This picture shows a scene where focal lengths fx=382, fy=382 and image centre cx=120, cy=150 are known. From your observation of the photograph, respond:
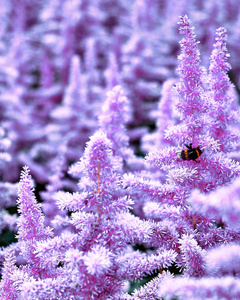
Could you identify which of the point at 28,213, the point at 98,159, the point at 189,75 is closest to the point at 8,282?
the point at 28,213

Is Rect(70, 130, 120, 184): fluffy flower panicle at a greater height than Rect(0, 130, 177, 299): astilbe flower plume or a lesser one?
greater

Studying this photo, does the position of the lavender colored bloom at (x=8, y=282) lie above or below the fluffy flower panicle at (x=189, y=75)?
below

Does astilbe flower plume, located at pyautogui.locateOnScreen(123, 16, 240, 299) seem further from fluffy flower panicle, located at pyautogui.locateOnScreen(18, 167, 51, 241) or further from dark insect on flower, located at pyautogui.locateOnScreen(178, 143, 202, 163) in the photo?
fluffy flower panicle, located at pyautogui.locateOnScreen(18, 167, 51, 241)

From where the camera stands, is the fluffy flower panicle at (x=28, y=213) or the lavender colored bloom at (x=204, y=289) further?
the fluffy flower panicle at (x=28, y=213)

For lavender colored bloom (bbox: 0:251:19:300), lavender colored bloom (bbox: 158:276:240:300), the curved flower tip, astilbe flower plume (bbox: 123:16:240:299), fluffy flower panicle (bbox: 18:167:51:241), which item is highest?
astilbe flower plume (bbox: 123:16:240:299)

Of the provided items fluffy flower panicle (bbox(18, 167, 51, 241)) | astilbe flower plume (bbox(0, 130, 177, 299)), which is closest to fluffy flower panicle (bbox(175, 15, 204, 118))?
astilbe flower plume (bbox(0, 130, 177, 299))

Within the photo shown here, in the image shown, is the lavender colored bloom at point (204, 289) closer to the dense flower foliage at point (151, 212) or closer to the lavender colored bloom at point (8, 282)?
the dense flower foliage at point (151, 212)

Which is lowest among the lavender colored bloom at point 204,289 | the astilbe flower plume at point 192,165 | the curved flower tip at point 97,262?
the lavender colored bloom at point 204,289

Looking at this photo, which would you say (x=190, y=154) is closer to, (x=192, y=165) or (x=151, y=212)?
(x=192, y=165)

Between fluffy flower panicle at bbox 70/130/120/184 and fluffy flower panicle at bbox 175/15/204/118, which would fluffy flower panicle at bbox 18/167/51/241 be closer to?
fluffy flower panicle at bbox 70/130/120/184

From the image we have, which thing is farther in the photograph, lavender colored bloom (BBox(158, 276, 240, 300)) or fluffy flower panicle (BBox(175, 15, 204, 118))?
fluffy flower panicle (BBox(175, 15, 204, 118))

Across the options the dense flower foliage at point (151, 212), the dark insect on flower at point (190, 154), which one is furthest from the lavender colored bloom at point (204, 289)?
the dark insect on flower at point (190, 154)

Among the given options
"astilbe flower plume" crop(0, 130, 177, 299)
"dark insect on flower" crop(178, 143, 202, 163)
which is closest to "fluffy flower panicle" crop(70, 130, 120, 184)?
"astilbe flower plume" crop(0, 130, 177, 299)
